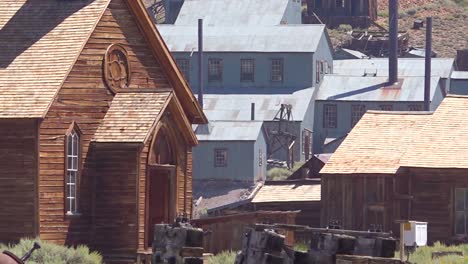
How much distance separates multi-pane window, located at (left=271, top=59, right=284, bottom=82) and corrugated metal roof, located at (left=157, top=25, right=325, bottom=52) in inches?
26.7

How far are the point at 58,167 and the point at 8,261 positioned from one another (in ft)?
55.7

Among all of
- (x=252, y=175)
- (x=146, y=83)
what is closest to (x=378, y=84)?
(x=252, y=175)

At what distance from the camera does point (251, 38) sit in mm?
93375

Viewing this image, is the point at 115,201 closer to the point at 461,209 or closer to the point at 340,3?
the point at 461,209

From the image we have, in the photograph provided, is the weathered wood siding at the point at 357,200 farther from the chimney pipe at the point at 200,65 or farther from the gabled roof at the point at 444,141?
the chimney pipe at the point at 200,65

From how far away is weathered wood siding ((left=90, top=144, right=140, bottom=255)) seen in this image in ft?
125

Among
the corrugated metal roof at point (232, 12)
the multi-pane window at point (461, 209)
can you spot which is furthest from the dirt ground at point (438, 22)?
the multi-pane window at point (461, 209)

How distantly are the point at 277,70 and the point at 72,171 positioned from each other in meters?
54.0

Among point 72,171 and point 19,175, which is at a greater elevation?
point 72,171

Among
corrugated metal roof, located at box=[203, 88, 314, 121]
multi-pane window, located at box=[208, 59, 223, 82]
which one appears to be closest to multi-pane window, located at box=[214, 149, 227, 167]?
corrugated metal roof, located at box=[203, 88, 314, 121]

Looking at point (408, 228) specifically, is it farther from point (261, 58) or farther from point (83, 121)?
point (261, 58)

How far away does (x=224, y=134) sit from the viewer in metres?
82.0

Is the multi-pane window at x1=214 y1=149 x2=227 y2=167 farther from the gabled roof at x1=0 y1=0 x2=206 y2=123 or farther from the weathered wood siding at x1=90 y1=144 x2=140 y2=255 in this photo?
the weathered wood siding at x1=90 y1=144 x2=140 y2=255

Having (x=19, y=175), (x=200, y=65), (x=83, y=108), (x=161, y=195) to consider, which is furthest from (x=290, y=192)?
(x=200, y=65)
